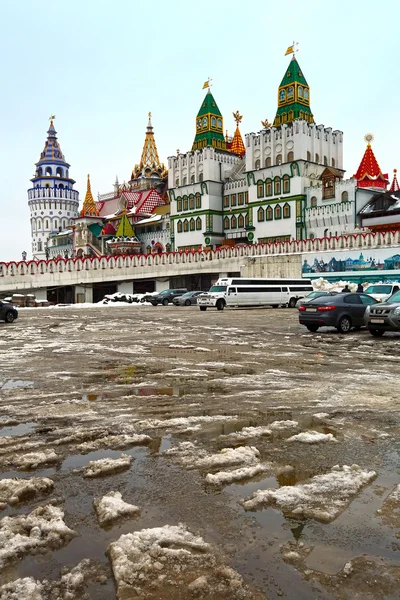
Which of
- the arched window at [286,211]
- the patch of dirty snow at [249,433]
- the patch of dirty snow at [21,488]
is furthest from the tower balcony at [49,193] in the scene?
the patch of dirty snow at [21,488]

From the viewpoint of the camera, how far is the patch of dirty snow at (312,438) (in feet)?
15.3

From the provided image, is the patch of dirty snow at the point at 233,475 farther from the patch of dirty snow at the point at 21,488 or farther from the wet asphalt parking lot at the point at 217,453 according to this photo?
the patch of dirty snow at the point at 21,488

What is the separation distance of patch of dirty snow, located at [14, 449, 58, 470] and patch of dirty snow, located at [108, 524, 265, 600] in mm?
1507

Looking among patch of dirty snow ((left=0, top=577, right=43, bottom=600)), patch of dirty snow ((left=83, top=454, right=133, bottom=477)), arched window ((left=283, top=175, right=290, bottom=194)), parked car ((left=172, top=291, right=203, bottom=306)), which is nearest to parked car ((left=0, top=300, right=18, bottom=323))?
parked car ((left=172, top=291, right=203, bottom=306))

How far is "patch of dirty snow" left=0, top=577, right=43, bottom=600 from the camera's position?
7.79ft

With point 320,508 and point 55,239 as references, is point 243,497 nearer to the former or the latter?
point 320,508

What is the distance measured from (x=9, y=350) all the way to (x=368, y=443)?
8878 mm

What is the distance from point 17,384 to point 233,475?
179 inches

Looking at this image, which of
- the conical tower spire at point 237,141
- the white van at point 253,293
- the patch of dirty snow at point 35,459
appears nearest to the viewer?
the patch of dirty snow at point 35,459

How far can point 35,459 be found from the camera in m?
4.20

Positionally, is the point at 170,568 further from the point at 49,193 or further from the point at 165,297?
the point at 49,193

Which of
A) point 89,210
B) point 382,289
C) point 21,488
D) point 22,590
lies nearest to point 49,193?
point 89,210

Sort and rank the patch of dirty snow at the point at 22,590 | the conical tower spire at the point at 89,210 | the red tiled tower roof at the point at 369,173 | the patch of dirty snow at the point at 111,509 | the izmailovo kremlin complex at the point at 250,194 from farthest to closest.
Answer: the conical tower spire at the point at 89,210, the red tiled tower roof at the point at 369,173, the izmailovo kremlin complex at the point at 250,194, the patch of dirty snow at the point at 111,509, the patch of dirty snow at the point at 22,590

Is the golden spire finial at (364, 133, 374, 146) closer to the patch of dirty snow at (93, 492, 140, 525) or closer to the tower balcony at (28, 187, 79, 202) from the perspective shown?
the patch of dirty snow at (93, 492, 140, 525)
